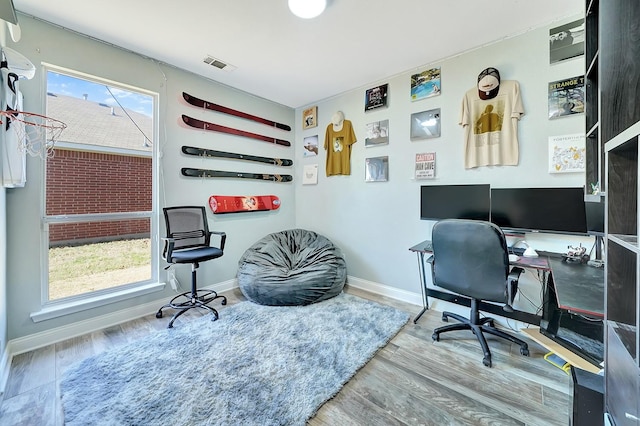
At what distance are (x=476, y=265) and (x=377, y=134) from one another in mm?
1943

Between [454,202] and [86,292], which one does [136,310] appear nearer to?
[86,292]

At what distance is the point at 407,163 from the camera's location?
2930 mm

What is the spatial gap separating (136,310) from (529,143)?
13.2ft

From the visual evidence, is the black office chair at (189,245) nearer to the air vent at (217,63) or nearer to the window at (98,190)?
the window at (98,190)

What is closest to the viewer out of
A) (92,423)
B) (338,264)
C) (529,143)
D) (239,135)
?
(92,423)

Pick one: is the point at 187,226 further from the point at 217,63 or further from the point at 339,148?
the point at 339,148

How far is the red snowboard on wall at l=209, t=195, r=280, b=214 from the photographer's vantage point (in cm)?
316

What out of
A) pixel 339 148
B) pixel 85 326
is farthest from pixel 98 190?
pixel 339 148

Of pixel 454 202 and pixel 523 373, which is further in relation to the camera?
pixel 454 202

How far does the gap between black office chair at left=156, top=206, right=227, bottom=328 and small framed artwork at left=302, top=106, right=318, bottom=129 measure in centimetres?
204

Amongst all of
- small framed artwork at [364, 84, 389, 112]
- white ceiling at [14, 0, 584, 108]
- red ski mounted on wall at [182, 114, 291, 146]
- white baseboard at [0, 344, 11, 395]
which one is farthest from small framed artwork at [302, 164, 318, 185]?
white baseboard at [0, 344, 11, 395]

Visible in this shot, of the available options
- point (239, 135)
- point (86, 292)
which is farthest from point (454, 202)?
point (86, 292)

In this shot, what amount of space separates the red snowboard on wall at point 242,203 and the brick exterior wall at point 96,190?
697mm

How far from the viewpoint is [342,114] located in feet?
11.4
